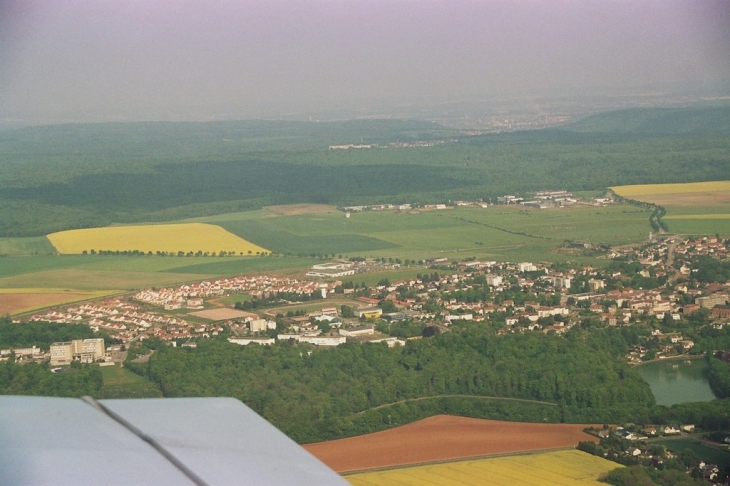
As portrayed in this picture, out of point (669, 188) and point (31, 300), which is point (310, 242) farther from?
point (669, 188)

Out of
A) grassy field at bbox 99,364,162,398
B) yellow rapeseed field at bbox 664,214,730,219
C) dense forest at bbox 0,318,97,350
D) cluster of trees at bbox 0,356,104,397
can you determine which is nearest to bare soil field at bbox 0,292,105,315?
dense forest at bbox 0,318,97,350

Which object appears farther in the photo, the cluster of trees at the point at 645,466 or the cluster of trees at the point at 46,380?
the cluster of trees at the point at 46,380

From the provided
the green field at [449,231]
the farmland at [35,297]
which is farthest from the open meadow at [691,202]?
the farmland at [35,297]

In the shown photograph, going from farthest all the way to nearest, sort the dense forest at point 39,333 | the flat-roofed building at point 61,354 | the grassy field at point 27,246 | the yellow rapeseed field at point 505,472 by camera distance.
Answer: the grassy field at point 27,246 < the dense forest at point 39,333 < the flat-roofed building at point 61,354 < the yellow rapeseed field at point 505,472

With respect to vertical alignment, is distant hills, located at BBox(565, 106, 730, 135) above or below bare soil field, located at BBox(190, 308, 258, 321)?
above

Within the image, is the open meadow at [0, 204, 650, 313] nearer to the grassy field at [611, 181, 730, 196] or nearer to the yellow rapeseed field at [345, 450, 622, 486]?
the grassy field at [611, 181, 730, 196]

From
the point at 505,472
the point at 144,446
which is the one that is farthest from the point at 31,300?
the point at 144,446

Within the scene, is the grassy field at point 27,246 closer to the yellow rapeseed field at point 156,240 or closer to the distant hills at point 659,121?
the yellow rapeseed field at point 156,240
